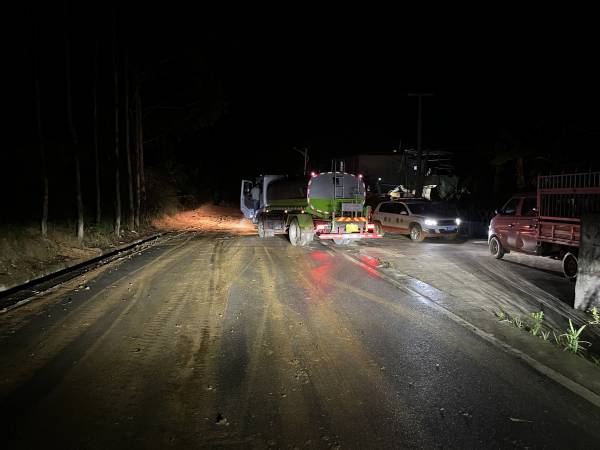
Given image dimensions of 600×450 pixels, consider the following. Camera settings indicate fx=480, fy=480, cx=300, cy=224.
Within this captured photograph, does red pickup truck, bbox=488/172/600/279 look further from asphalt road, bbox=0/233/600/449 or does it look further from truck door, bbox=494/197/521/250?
asphalt road, bbox=0/233/600/449

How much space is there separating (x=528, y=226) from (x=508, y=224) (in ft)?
3.20

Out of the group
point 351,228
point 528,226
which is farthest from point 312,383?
point 351,228

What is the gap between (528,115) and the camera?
77.7 feet

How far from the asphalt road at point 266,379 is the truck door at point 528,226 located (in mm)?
5179

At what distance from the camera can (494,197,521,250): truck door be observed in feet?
42.9

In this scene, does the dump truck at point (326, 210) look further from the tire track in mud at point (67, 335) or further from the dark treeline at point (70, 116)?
the tire track in mud at point (67, 335)

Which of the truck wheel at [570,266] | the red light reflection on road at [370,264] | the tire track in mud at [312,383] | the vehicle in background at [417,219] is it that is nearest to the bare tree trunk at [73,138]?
the red light reflection on road at [370,264]

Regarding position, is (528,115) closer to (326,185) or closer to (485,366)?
(326,185)

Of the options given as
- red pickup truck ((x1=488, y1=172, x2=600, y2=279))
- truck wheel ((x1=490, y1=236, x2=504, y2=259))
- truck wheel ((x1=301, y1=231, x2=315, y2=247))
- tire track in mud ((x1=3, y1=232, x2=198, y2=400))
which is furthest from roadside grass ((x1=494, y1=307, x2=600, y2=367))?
truck wheel ((x1=301, y1=231, x2=315, y2=247))

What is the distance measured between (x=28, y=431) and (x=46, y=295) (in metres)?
5.69

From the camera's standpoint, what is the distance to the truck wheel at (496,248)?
45.8 ft

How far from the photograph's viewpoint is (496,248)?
14148mm

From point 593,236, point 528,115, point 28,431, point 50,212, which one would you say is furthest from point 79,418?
point 528,115

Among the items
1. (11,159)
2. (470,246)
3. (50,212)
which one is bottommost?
(470,246)
